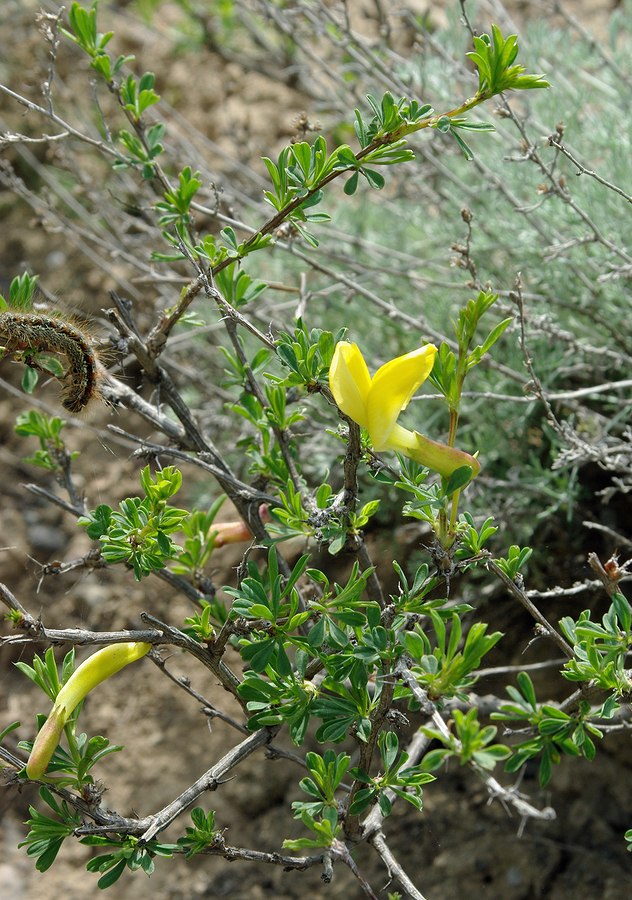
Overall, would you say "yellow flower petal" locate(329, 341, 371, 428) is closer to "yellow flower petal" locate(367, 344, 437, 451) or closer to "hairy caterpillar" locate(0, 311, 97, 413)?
"yellow flower petal" locate(367, 344, 437, 451)

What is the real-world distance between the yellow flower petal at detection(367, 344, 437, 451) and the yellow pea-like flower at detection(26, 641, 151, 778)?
0.58 metres

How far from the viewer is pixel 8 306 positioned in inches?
65.0

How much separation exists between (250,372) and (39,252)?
8.86 feet

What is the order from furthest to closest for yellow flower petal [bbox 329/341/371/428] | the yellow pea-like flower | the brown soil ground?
the brown soil ground → the yellow pea-like flower → yellow flower petal [bbox 329/341/371/428]

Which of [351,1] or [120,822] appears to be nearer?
[120,822]

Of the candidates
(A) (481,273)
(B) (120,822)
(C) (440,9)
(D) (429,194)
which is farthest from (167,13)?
(B) (120,822)

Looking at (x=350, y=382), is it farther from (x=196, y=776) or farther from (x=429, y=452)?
(x=196, y=776)

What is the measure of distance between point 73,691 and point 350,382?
69cm

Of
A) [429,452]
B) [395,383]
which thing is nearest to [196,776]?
[429,452]

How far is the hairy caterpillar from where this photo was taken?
1.51 m

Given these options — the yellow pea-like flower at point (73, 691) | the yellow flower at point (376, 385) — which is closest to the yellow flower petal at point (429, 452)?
the yellow flower at point (376, 385)

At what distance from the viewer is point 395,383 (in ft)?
4.05

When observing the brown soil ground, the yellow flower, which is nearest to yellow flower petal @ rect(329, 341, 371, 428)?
the yellow flower

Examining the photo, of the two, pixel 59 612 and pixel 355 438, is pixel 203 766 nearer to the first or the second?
pixel 59 612
